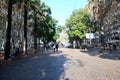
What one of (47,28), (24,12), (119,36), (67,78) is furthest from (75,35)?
(67,78)

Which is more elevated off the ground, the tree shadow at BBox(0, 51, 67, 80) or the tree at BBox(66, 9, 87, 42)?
the tree at BBox(66, 9, 87, 42)

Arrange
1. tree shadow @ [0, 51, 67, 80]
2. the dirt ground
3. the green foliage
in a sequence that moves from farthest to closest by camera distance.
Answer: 1. the green foliage
2. the dirt ground
3. tree shadow @ [0, 51, 67, 80]

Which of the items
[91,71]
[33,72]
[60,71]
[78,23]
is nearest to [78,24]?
[78,23]

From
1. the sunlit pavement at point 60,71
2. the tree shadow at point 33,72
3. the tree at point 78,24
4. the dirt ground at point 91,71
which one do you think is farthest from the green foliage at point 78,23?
the tree shadow at point 33,72

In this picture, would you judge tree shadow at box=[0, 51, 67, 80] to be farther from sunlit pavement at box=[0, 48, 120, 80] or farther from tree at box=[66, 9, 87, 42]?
tree at box=[66, 9, 87, 42]

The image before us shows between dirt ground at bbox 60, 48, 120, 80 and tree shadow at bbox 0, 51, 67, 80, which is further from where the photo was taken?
dirt ground at bbox 60, 48, 120, 80

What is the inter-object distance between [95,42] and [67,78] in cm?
16018

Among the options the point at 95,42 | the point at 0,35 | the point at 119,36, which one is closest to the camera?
the point at 0,35

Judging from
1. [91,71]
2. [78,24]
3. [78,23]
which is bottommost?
[91,71]

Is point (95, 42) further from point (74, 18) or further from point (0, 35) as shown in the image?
point (0, 35)

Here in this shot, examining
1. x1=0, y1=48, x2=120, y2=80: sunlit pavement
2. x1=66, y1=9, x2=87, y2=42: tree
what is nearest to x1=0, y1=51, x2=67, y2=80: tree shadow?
x1=0, y1=48, x2=120, y2=80: sunlit pavement

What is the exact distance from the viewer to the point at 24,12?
45312 mm

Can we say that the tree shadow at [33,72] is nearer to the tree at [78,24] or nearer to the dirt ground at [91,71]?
the dirt ground at [91,71]

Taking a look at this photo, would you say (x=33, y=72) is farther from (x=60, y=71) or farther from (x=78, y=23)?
(x=78, y=23)
